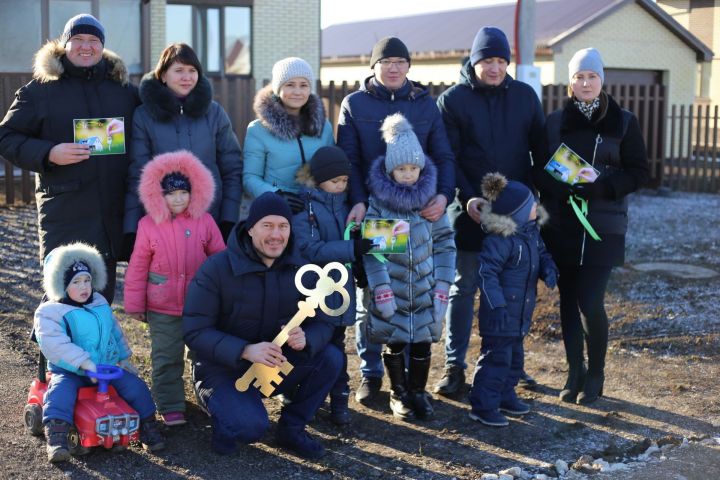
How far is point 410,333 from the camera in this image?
5.01 meters

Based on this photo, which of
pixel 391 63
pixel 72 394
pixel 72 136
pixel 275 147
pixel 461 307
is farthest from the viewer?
pixel 461 307

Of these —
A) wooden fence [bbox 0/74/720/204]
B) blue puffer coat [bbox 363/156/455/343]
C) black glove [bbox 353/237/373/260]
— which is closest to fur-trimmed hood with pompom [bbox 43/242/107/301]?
black glove [bbox 353/237/373/260]

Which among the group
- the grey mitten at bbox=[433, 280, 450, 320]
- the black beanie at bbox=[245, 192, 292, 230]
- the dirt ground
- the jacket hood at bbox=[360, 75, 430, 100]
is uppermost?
the jacket hood at bbox=[360, 75, 430, 100]

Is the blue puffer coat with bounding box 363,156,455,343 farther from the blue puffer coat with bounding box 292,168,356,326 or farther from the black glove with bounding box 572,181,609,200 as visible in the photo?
the black glove with bounding box 572,181,609,200

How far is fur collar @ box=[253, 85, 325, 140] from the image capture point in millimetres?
4980

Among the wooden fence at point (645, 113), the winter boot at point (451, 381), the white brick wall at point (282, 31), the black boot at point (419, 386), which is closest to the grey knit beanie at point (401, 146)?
the black boot at point (419, 386)

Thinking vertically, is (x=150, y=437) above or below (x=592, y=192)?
below

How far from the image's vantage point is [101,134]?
4.86 meters

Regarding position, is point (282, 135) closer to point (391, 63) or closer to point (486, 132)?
point (391, 63)

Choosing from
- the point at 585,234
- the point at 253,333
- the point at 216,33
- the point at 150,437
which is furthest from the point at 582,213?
the point at 216,33

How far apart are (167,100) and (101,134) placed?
0.40 meters

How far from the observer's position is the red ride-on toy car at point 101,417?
14.0 ft

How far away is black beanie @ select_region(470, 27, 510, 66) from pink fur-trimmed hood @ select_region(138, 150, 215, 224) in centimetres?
177

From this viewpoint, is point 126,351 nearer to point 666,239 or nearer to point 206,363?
point 206,363
